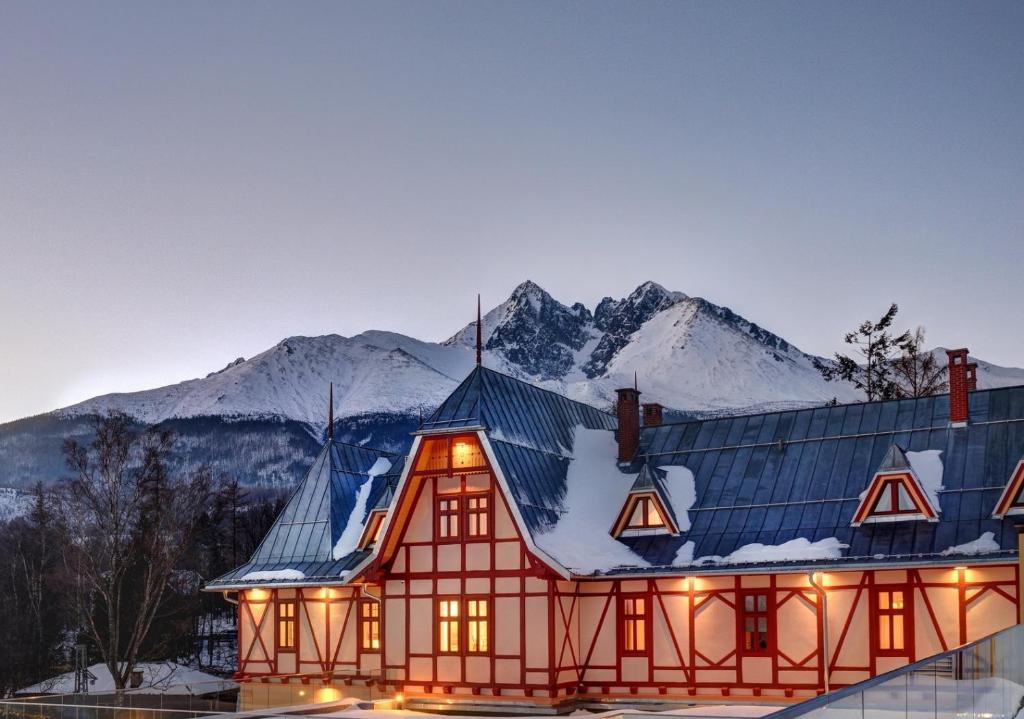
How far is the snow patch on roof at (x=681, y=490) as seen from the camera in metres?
29.2

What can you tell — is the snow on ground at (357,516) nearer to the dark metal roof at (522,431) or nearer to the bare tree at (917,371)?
the dark metal roof at (522,431)

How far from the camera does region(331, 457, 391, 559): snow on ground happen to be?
1315 inches

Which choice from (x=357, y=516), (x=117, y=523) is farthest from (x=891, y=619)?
(x=117, y=523)

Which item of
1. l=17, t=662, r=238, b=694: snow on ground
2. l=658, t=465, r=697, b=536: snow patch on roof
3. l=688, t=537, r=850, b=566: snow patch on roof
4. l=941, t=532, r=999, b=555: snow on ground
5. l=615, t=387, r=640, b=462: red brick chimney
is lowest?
l=17, t=662, r=238, b=694: snow on ground

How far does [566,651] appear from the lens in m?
28.0

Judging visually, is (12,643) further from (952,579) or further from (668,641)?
(952,579)

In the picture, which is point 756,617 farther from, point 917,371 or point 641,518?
point 917,371

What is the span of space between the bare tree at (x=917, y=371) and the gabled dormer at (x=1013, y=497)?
24.5 meters

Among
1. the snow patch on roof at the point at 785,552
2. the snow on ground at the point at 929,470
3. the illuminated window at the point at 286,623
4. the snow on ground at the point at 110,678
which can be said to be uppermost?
the snow on ground at the point at 929,470

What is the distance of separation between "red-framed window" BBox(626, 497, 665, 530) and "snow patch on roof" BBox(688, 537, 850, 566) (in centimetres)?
176

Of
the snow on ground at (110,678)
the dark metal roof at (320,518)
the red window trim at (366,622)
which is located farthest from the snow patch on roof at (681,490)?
the snow on ground at (110,678)

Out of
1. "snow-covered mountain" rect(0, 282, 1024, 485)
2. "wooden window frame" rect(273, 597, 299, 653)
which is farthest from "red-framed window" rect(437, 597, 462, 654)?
"snow-covered mountain" rect(0, 282, 1024, 485)

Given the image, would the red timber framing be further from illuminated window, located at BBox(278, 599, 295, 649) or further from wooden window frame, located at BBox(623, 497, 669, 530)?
wooden window frame, located at BBox(623, 497, 669, 530)

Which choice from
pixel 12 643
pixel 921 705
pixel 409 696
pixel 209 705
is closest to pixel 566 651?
pixel 409 696
